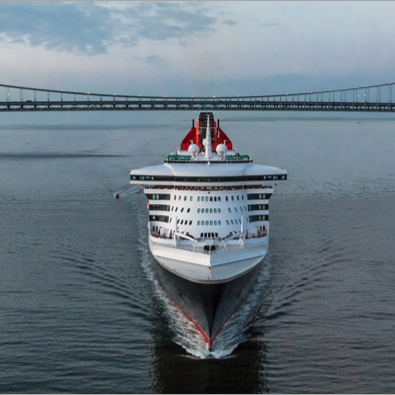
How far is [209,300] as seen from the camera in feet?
79.2

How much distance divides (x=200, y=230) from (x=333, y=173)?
142 ft

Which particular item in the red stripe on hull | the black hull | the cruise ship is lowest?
the red stripe on hull

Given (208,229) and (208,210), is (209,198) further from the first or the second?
(208,229)

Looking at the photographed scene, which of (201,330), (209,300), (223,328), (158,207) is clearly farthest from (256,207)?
(201,330)

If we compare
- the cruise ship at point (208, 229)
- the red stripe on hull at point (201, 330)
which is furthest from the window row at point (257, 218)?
the red stripe on hull at point (201, 330)

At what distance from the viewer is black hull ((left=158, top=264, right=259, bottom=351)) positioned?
2383 centimetres

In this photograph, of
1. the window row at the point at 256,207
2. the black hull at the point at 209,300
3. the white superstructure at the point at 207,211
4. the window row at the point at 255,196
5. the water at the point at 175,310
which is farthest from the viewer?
the window row at the point at 255,196

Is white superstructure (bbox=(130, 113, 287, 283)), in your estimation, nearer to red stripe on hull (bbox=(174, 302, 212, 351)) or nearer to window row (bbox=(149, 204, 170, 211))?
window row (bbox=(149, 204, 170, 211))

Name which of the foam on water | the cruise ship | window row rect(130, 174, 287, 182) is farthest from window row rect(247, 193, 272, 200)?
the foam on water

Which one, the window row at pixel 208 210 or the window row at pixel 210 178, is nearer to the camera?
the window row at pixel 208 210

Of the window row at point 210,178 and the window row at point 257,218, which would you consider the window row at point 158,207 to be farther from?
the window row at point 257,218

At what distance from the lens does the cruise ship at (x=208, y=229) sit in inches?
968

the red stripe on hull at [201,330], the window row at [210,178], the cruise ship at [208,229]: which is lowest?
the red stripe on hull at [201,330]

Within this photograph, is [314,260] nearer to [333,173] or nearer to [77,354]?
[77,354]
